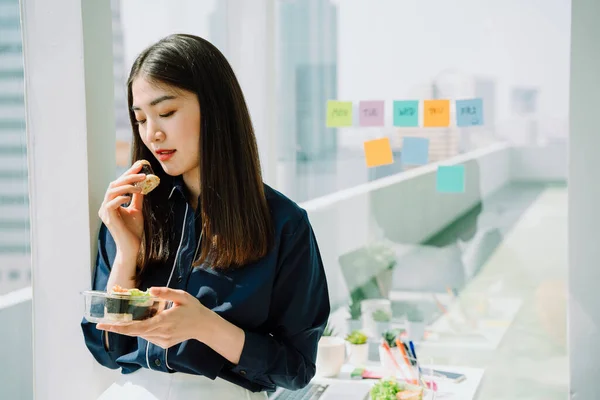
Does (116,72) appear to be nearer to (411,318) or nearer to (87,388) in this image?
(87,388)

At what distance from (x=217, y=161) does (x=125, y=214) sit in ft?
0.80

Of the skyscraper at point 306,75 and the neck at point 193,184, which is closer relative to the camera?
the neck at point 193,184

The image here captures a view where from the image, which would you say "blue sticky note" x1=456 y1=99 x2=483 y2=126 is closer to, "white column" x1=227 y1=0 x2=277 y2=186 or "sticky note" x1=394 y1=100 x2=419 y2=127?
"sticky note" x1=394 y1=100 x2=419 y2=127

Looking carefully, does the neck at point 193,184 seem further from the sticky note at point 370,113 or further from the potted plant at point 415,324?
the potted plant at point 415,324

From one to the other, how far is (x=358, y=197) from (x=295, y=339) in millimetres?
1138

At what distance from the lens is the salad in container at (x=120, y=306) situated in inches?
50.4

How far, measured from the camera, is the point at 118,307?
1.28m

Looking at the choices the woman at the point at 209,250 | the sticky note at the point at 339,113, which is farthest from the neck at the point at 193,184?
the sticky note at the point at 339,113

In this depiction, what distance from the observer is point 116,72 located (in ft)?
6.02

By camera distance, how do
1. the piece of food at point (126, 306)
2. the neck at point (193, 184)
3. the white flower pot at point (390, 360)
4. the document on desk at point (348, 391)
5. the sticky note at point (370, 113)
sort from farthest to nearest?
the sticky note at point (370, 113) < the white flower pot at point (390, 360) < the document on desk at point (348, 391) < the neck at point (193, 184) < the piece of food at point (126, 306)

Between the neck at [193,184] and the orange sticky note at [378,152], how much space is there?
3.54 ft

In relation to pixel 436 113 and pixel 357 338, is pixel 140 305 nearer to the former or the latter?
pixel 357 338

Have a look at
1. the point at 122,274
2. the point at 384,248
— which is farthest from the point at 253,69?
the point at 122,274

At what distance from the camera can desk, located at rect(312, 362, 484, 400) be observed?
2.12m
